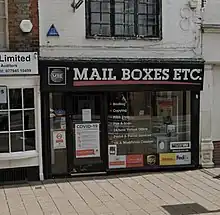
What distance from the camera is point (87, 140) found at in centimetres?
1016

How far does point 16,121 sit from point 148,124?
320cm

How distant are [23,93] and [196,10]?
15.2ft

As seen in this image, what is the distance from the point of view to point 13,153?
9484 millimetres

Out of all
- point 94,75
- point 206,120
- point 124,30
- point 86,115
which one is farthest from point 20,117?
point 206,120

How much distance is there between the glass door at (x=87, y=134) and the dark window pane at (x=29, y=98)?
38.9 inches

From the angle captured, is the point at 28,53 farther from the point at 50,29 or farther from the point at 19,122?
the point at 19,122

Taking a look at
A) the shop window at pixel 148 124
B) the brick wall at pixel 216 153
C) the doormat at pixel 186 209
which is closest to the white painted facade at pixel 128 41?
the brick wall at pixel 216 153

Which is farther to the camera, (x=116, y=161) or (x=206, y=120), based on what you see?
(x=206, y=120)

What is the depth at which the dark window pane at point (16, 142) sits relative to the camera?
9.55 metres

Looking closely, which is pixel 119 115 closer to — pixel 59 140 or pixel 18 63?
pixel 59 140

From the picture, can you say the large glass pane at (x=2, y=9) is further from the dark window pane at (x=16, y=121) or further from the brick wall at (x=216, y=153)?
the brick wall at (x=216, y=153)

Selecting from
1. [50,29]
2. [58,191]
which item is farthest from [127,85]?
[58,191]

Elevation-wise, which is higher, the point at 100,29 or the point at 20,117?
the point at 100,29

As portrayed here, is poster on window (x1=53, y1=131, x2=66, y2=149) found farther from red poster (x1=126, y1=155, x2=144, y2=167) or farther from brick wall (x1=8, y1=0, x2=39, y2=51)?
brick wall (x1=8, y1=0, x2=39, y2=51)
